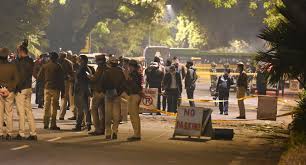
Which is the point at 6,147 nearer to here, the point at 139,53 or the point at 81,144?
the point at 81,144

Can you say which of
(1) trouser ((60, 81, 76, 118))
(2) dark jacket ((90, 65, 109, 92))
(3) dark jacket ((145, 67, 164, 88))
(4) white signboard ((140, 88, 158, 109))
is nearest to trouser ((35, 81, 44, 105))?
(1) trouser ((60, 81, 76, 118))

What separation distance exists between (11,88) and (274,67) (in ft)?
20.2

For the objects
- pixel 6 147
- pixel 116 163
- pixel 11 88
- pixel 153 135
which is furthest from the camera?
pixel 153 135

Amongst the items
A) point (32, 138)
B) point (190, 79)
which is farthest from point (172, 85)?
point (32, 138)

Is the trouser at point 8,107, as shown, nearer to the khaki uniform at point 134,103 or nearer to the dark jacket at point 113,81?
the dark jacket at point 113,81

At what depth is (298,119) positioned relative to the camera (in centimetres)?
1688

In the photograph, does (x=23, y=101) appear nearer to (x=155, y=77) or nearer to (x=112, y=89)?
(x=112, y=89)

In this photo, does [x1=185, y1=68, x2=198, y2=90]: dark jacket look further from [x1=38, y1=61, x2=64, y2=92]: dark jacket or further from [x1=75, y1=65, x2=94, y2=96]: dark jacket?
[x1=38, y1=61, x2=64, y2=92]: dark jacket

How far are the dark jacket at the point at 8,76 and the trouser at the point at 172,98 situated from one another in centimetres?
1073

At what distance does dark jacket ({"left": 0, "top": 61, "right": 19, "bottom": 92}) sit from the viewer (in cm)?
1523

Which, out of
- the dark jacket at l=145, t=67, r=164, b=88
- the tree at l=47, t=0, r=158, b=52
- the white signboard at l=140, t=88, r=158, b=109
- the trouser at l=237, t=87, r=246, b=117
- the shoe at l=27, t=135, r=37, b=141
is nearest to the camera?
the shoe at l=27, t=135, r=37, b=141

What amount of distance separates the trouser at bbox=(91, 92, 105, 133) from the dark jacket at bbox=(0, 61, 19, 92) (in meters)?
2.61

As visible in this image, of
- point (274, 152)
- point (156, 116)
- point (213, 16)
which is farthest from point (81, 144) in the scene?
point (213, 16)

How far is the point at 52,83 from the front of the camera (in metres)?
18.1
